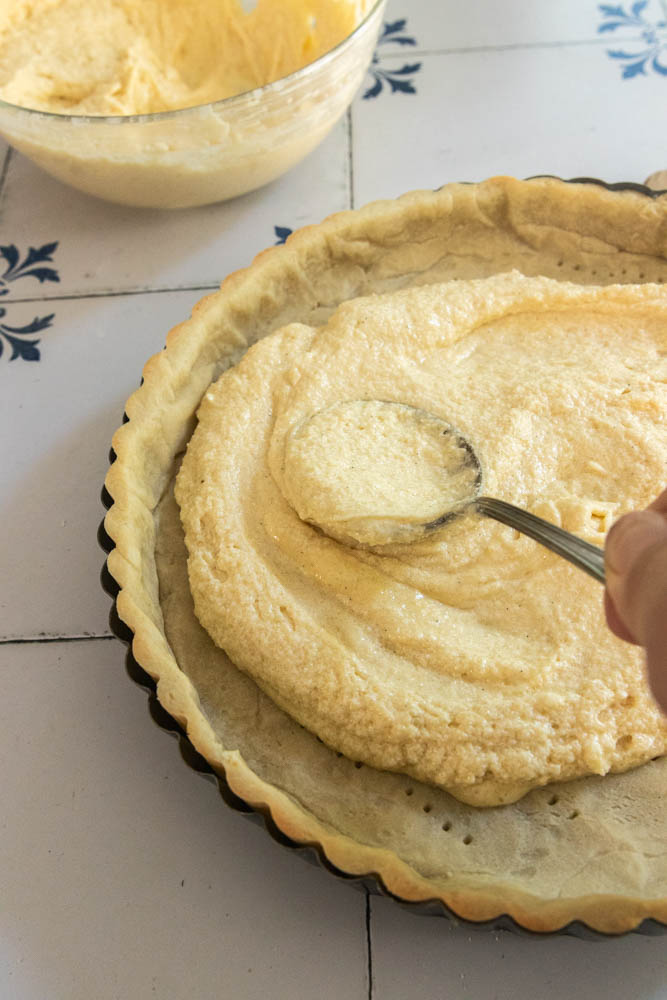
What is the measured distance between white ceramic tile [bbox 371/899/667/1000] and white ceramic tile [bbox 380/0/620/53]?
182 cm

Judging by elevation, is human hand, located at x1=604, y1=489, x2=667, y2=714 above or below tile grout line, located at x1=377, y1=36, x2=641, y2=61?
below

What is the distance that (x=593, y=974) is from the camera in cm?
99

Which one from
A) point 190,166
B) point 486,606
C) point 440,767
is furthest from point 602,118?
point 440,767

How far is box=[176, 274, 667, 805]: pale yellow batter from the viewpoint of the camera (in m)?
1.02

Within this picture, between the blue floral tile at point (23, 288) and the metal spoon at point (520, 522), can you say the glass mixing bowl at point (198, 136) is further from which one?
the metal spoon at point (520, 522)

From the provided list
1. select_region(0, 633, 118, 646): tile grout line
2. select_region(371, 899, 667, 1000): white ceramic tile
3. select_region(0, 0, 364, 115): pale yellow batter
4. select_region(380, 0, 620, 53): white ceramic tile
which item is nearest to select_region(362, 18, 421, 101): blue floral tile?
select_region(380, 0, 620, 53): white ceramic tile

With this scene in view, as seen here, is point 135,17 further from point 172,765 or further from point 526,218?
point 172,765

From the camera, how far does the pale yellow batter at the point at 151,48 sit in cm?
161

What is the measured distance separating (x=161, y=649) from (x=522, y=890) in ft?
1.55

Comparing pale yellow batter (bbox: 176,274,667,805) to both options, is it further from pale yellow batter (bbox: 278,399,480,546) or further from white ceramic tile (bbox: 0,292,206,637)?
white ceramic tile (bbox: 0,292,206,637)

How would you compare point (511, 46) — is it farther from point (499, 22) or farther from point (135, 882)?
point (135, 882)

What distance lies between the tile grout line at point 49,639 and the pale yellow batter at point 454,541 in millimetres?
222

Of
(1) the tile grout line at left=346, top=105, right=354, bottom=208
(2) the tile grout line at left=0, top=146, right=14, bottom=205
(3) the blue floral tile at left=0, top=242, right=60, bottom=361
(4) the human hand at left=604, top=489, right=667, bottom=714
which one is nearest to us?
(4) the human hand at left=604, top=489, right=667, bottom=714

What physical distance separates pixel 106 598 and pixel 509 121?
130 centimetres
